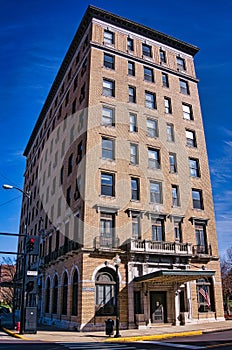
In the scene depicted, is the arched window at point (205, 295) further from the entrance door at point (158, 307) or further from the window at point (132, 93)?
the window at point (132, 93)

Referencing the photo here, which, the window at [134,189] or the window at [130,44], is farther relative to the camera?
the window at [130,44]

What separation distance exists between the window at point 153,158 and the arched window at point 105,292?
11.1 meters

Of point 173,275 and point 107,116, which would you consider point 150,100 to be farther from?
point 173,275

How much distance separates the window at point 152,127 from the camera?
1312 inches

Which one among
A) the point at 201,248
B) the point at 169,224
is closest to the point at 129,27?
the point at 169,224

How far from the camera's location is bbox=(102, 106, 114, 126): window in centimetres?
3110

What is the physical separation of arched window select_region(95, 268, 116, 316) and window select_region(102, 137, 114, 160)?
9.99 meters

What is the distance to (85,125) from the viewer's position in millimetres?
30219

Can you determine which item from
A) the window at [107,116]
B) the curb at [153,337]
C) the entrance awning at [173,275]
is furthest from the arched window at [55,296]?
the window at [107,116]

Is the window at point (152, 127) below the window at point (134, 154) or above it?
above

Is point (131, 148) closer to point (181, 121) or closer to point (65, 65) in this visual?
point (181, 121)

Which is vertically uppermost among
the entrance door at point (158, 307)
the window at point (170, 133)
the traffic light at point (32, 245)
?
the window at point (170, 133)

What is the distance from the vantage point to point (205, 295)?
96.0 ft

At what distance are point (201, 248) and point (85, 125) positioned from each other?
52.1 ft
